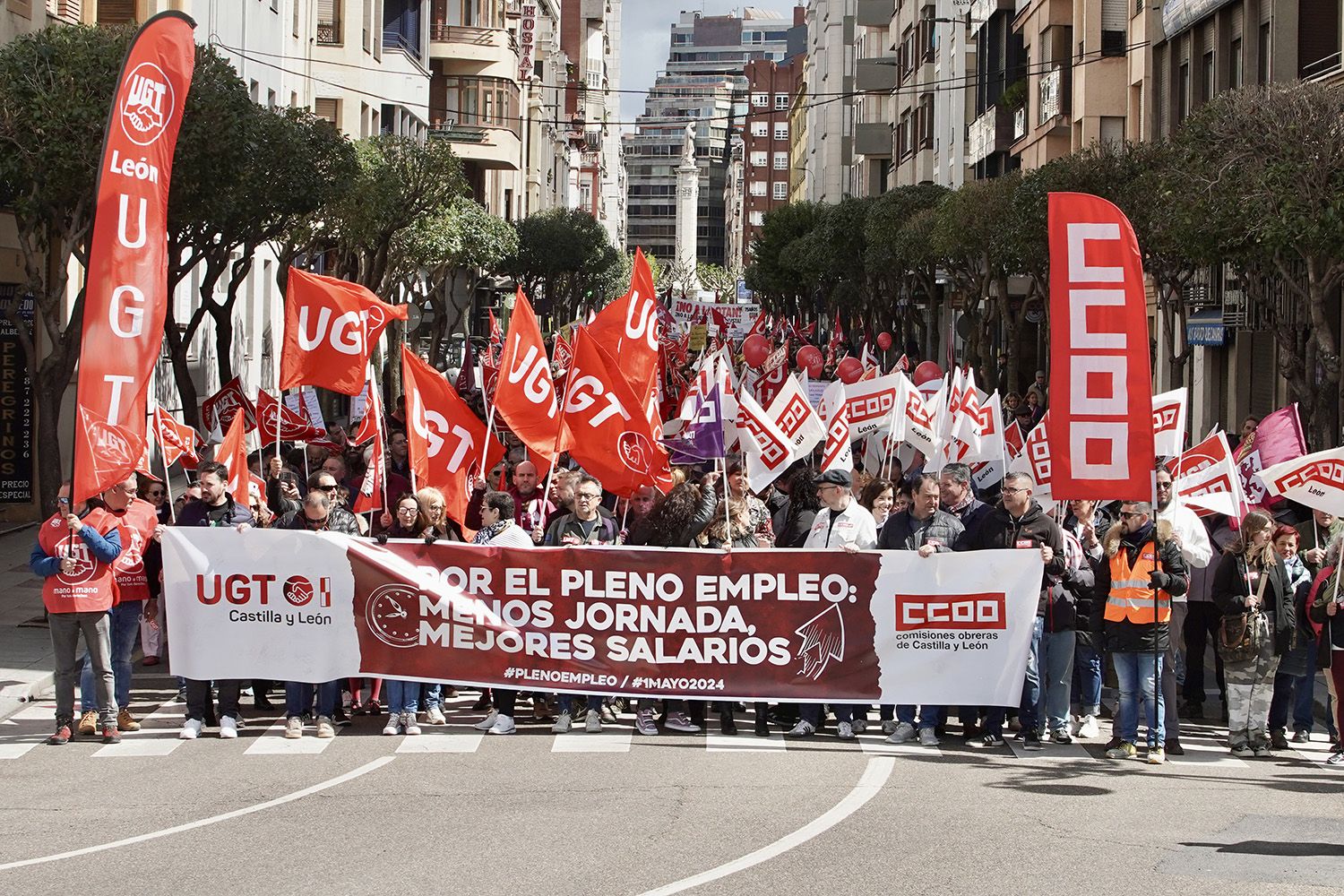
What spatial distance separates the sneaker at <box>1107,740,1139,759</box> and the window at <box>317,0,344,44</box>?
121 feet

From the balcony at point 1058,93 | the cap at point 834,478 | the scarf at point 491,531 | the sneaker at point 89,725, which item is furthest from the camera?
the balcony at point 1058,93

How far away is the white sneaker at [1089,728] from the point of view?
1263 cm

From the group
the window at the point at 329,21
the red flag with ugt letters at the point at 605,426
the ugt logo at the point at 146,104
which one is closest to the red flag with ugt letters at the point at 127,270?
the ugt logo at the point at 146,104

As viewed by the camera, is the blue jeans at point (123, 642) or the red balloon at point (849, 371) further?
the red balloon at point (849, 371)

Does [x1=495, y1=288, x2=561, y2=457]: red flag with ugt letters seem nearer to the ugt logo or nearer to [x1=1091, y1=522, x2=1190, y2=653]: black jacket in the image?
the ugt logo

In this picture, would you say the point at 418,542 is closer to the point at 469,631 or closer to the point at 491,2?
the point at 469,631

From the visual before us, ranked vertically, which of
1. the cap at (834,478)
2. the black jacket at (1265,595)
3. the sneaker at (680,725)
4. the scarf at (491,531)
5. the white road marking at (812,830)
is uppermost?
the cap at (834,478)

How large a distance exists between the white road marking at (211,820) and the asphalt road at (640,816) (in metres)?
0.02

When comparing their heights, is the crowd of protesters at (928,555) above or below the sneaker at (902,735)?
above

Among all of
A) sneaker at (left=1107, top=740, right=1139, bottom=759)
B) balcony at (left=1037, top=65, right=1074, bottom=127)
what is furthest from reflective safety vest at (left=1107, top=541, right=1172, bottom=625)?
balcony at (left=1037, top=65, right=1074, bottom=127)

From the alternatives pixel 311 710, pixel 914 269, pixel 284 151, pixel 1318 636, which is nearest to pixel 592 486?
pixel 311 710

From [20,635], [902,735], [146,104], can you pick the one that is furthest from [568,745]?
[20,635]

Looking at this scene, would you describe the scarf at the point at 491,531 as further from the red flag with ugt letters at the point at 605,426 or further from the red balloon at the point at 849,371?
the red balloon at the point at 849,371

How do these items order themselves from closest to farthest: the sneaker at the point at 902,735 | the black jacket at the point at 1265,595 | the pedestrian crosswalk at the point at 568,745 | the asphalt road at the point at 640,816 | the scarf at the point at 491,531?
the asphalt road at the point at 640,816
the pedestrian crosswalk at the point at 568,745
the sneaker at the point at 902,735
the black jacket at the point at 1265,595
the scarf at the point at 491,531
